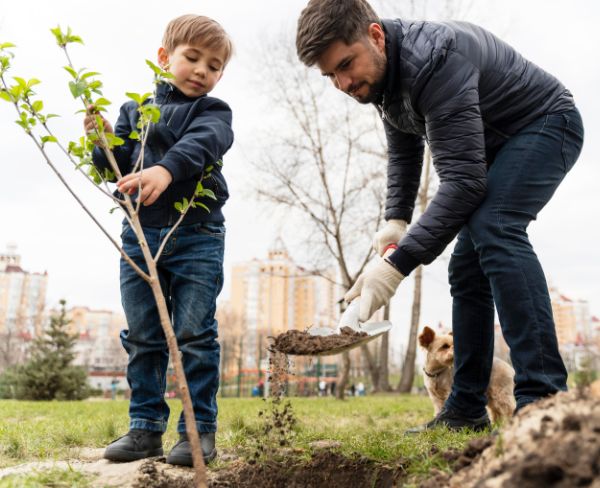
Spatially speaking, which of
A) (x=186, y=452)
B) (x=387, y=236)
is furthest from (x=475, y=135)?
(x=186, y=452)

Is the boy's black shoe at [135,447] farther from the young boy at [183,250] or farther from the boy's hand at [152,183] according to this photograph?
the boy's hand at [152,183]

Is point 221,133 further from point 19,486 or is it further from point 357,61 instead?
point 19,486

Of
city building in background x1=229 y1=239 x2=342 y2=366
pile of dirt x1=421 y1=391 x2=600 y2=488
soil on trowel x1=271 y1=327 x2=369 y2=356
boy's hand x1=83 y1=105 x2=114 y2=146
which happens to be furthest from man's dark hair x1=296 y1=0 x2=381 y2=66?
city building in background x1=229 y1=239 x2=342 y2=366

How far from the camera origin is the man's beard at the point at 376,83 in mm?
2500

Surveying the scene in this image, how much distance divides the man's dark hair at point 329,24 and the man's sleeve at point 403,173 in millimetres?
922

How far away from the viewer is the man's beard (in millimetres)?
2500

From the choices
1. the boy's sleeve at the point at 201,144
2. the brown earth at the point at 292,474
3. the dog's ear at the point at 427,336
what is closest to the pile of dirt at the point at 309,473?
the brown earth at the point at 292,474

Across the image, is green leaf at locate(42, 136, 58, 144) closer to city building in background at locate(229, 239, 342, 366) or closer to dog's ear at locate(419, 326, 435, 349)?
dog's ear at locate(419, 326, 435, 349)

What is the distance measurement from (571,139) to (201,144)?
69.3 inches

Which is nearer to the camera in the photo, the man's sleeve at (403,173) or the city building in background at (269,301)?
the man's sleeve at (403,173)

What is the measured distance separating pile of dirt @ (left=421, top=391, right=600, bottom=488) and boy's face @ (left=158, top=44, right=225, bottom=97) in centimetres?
221

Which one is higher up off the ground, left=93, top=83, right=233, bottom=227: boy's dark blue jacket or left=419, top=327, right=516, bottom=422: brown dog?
left=93, top=83, right=233, bottom=227: boy's dark blue jacket

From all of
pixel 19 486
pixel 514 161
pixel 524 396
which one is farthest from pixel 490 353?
pixel 19 486

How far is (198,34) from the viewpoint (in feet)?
9.36
